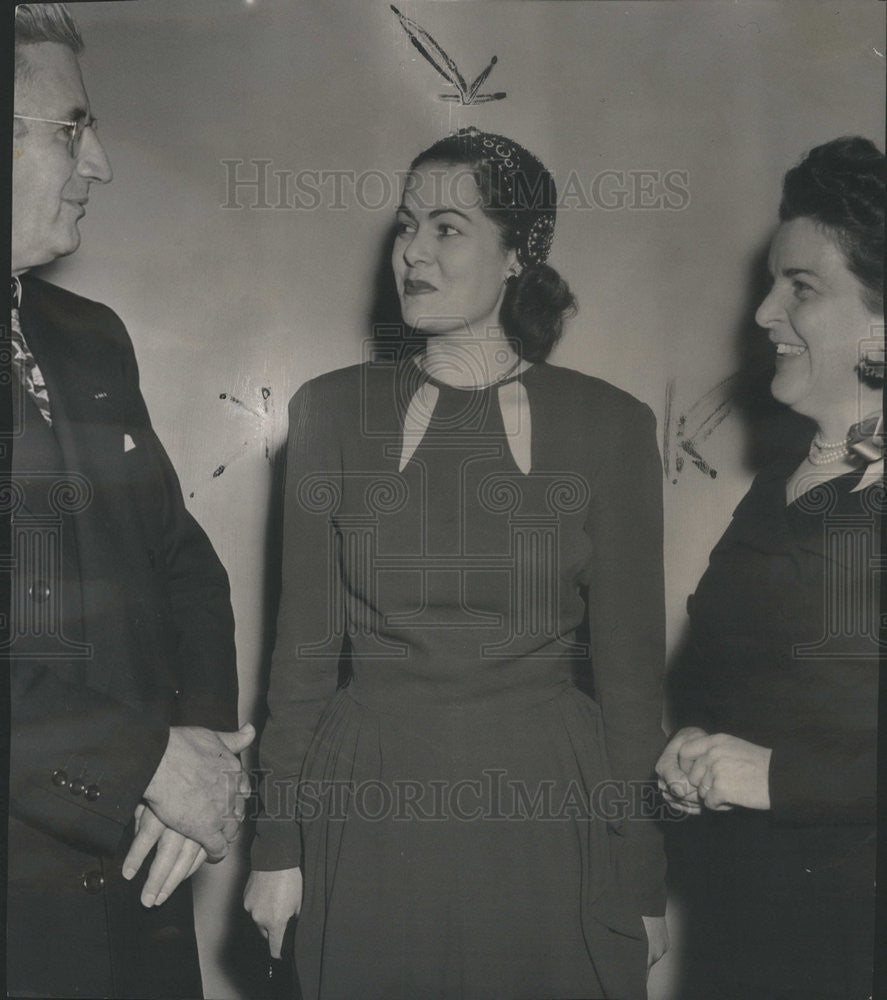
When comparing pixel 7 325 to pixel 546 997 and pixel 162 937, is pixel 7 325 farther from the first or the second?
pixel 546 997

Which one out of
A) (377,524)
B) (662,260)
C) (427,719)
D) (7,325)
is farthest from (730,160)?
(7,325)

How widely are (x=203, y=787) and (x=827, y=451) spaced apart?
0.92 meters

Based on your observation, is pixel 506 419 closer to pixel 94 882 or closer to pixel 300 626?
pixel 300 626

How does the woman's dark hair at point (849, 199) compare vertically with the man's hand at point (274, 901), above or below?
above

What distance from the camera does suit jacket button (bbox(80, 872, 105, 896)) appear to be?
48.1 inches

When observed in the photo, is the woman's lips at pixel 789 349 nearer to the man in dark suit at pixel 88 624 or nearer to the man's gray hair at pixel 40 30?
the man in dark suit at pixel 88 624

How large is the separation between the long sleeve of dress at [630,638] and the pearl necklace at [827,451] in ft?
0.65

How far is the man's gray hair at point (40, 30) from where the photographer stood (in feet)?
4.18

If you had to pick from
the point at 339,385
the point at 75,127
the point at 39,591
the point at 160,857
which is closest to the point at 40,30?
the point at 75,127

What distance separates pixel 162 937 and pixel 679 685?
2.51 feet

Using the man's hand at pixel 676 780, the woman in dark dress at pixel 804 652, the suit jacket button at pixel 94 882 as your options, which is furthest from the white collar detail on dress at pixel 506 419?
the suit jacket button at pixel 94 882

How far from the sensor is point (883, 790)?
1.25 metres

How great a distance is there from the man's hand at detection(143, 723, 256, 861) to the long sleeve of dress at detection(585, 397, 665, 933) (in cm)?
48

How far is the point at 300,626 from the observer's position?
1234 millimetres
